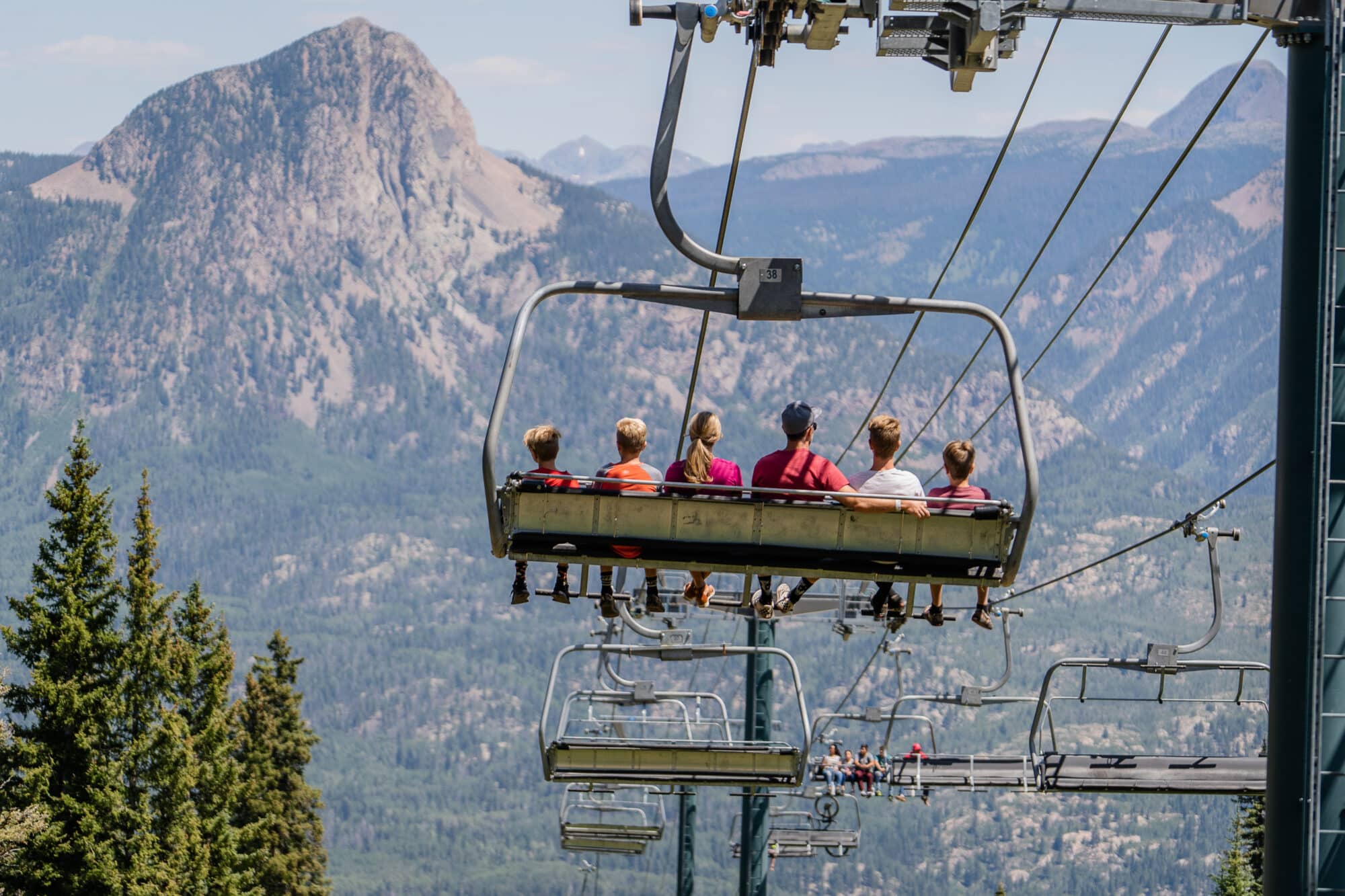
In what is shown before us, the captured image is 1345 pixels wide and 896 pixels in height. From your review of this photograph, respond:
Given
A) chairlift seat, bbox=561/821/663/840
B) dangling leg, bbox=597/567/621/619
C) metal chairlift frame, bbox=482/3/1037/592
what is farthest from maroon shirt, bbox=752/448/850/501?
chairlift seat, bbox=561/821/663/840

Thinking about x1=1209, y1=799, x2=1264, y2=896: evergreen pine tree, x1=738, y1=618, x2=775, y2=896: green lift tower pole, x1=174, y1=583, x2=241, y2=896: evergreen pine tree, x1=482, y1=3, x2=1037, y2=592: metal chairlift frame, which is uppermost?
x1=482, y1=3, x2=1037, y2=592: metal chairlift frame

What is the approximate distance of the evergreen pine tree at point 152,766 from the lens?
3672cm

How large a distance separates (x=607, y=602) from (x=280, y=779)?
51.4 m

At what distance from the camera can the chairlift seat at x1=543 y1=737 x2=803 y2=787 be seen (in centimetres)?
1742

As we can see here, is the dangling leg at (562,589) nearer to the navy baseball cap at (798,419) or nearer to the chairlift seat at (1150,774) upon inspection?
the navy baseball cap at (798,419)

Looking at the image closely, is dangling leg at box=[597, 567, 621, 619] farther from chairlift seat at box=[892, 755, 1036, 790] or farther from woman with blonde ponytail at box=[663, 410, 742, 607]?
chairlift seat at box=[892, 755, 1036, 790]

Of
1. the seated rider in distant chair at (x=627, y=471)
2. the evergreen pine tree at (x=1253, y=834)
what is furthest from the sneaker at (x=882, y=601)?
the evergreen pine tree at (x=1253, y=834)

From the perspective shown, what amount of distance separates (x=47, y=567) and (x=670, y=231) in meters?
30.1

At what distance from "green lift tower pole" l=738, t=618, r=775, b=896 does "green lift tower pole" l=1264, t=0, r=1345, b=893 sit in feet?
53.4

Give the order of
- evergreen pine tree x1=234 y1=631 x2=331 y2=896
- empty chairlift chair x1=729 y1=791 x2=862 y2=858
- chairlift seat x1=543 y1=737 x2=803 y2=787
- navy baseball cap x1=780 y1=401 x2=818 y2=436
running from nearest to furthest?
1. navy baseball cap x1=780 y1=401 x2=818 y2=436
2. chairlift seat x1=543 y1=737 x2=803 y2=787
3. empty chairlift chair x1=729 y1=791 x2=862 y2=858
4. evergreen pine tree x1=234 y1=631 x2=331 y2=896

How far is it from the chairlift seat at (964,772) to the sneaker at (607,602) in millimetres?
8862

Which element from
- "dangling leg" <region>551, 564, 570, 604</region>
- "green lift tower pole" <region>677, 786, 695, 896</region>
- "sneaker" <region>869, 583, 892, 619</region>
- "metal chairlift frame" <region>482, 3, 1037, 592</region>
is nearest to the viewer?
"metal chairlift frame" <region>482, 3, 1037, 592</region>

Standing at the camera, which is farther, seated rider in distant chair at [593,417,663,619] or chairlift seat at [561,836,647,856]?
chairlift seat at [561,836,647,856]

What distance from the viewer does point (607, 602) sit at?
13086 mm
